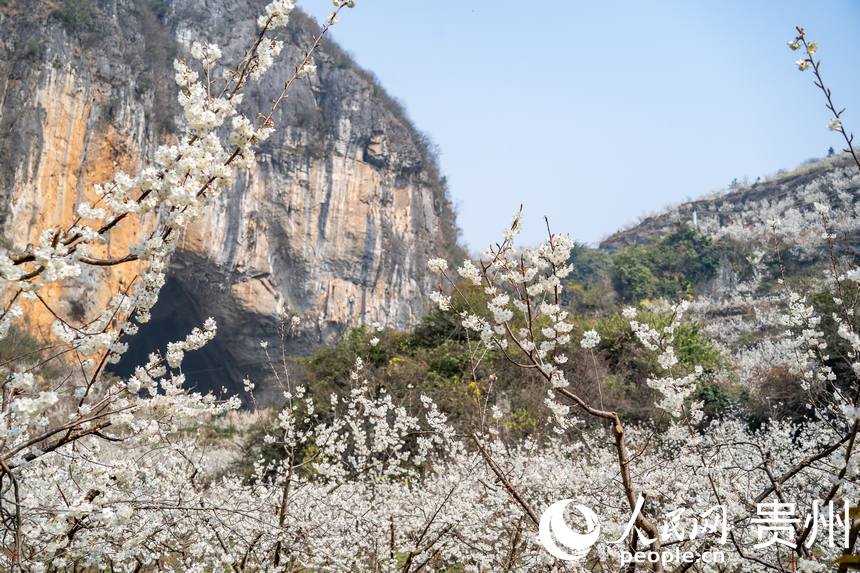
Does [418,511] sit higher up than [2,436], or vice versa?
[2,436]

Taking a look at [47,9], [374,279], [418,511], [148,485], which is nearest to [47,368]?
[418,511]

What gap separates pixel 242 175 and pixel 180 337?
7602mm

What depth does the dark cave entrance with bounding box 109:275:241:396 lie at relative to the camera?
2473cm

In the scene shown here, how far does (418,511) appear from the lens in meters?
5.50

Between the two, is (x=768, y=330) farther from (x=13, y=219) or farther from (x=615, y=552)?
(x=13, y=219)

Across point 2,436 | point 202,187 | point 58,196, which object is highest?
point 58,196

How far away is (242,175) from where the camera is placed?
24797 mm

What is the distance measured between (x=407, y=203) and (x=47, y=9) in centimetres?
1740

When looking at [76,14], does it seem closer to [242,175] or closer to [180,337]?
[242,175]

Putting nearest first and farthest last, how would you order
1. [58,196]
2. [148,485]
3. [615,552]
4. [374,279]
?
[148,485]
[615,552]
[58,196]
[374,279]

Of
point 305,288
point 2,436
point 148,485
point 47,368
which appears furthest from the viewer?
point 305,288

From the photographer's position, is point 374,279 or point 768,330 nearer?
point 768,330

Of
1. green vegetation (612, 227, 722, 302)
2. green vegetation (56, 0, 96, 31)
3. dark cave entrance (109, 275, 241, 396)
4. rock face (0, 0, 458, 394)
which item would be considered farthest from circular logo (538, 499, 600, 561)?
green vegetation (612, 227, 722, 302)

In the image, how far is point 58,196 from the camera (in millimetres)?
18844
